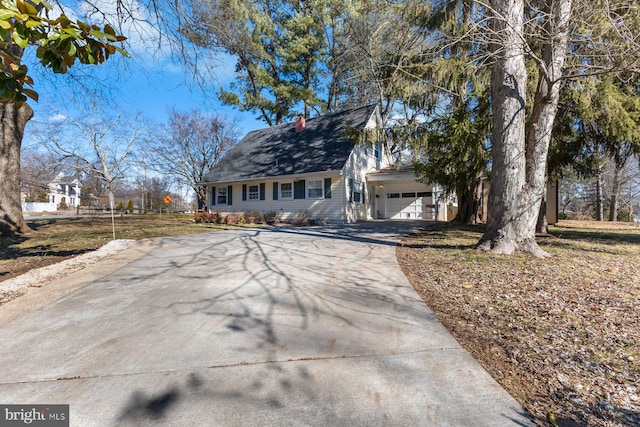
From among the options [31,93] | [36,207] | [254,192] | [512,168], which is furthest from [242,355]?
[36,207]

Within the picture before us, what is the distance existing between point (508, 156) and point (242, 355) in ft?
21.2

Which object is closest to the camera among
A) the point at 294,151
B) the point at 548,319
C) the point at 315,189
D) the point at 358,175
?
the point at 548,319

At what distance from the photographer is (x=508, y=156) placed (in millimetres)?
6211

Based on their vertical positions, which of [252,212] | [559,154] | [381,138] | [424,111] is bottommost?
[252,212]

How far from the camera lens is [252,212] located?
53.7 feet

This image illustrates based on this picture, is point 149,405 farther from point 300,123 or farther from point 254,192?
point 300,123

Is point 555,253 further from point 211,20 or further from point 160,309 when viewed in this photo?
point 211,20

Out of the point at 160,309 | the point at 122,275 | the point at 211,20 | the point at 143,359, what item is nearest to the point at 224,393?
the point at 143,359

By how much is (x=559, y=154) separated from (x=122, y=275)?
13.5 metres

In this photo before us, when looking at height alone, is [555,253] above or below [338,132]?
below

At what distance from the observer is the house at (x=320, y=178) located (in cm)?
1558

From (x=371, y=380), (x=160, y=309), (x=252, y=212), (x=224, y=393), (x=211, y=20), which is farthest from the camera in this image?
(x=252, y=212)

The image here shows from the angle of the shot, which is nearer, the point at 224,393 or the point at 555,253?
the point at 224,393

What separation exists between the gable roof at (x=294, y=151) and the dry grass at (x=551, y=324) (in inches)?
413
